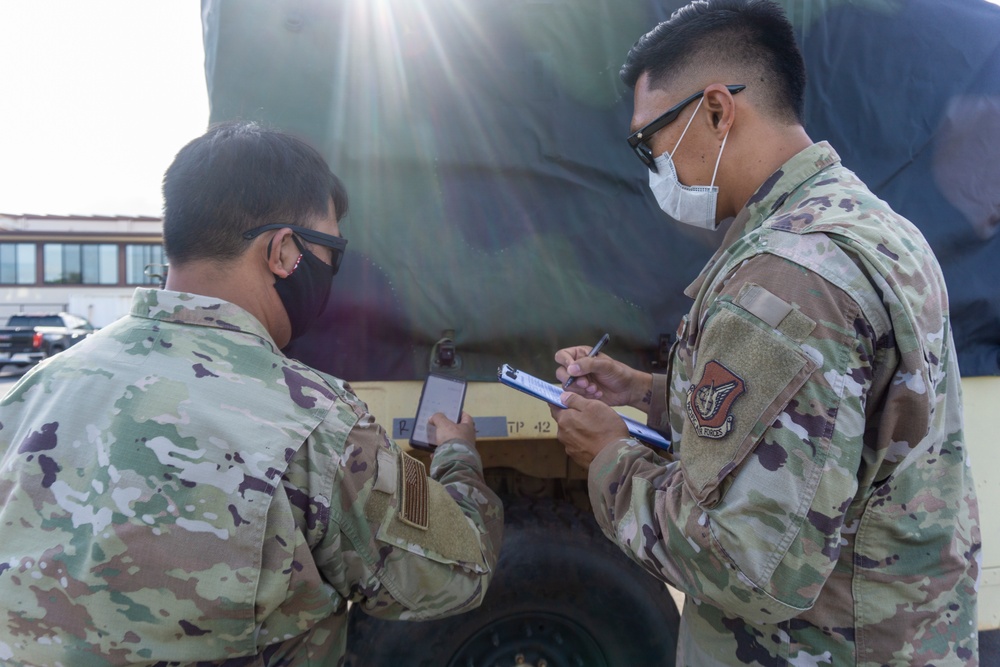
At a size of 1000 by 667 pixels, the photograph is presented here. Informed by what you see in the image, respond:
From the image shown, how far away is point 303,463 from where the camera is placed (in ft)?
3.52

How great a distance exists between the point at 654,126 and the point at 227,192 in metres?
0.90

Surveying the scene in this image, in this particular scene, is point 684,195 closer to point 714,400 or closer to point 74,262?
point 714,400

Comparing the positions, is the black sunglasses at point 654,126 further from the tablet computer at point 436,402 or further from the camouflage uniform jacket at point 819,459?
the tablet computer at point 436,402

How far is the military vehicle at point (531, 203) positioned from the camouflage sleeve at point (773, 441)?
0.99 metres

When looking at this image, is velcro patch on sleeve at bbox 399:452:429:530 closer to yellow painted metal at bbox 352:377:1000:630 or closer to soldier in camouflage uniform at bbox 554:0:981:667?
soldier in camouflage uniform at bbox 554:0:981:667

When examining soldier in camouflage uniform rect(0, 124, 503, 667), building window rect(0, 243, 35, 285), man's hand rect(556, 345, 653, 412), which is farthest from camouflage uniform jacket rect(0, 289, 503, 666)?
building window rect(0, 243, 35, 285)

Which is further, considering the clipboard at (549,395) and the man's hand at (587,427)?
the clipboard at (549,395)

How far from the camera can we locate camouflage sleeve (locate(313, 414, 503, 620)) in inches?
43.8

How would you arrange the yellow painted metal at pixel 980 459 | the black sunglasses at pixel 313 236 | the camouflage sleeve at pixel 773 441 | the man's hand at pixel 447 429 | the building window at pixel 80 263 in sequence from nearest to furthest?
the camouflage sleeve at pixel 773 441 < the black sunglasses at pixel 313 236 < the man's hand at pixel 447 429 < the yellow painted metal at pixel 980 459 < the building window at pixel 80 263

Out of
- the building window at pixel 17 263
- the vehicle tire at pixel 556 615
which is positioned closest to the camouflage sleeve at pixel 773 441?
the vehicle tire at pixel 556 615

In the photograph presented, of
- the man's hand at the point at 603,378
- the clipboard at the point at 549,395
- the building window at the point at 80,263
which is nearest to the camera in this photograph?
the clipboard at the point at 549,395

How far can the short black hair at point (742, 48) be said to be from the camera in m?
1.31

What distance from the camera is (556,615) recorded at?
197 centimetres

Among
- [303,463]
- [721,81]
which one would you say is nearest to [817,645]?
[303,463]
